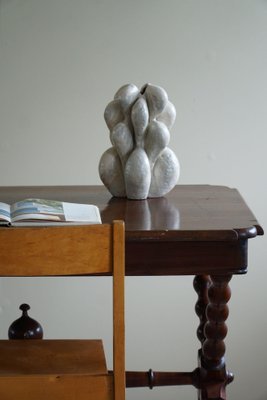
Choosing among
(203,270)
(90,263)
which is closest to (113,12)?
(203,270)

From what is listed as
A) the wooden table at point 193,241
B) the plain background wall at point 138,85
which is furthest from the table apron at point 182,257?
the plain background wall at point 138,85

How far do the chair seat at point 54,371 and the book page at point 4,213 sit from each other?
0.29 m

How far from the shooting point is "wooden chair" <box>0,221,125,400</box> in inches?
51.7

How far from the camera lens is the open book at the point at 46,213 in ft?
5.60

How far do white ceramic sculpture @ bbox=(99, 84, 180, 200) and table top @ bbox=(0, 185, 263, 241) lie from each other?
0.15 ft

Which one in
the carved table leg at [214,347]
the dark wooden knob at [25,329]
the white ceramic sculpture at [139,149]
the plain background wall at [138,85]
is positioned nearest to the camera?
the carved table leg at [214,347]

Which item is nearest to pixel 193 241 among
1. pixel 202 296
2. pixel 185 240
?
pixel 185 240

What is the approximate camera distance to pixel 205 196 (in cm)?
213

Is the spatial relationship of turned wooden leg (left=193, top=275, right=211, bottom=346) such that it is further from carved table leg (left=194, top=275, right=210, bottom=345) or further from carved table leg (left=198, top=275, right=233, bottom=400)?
carved table leg (left=198, top=275, right=233, bottom=400)

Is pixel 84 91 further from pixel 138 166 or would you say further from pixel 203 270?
pixel 203 270

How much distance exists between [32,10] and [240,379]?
1.55m

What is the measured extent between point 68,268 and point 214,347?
73cm

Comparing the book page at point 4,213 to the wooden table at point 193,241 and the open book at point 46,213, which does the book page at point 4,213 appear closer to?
the open book at point 46,213

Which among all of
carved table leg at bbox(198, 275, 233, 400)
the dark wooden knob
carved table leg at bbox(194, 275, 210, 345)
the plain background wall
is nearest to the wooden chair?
carved table leg at bbox(198, 275, 233, 400)
